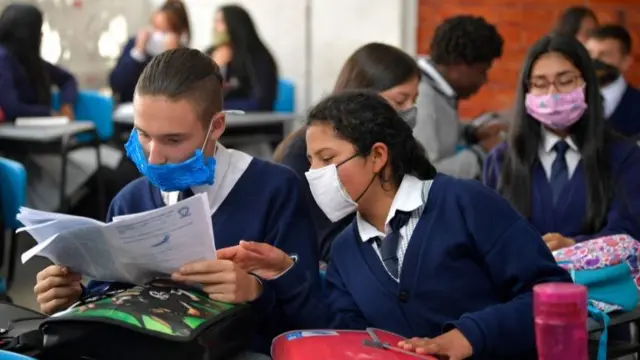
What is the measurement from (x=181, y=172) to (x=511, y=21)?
5315 millimetres

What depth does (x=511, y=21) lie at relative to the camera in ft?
23.7

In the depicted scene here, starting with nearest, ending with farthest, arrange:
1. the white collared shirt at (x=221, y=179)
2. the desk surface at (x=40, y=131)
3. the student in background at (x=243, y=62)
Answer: the white collared shirt at (x=221, y=179), the desk surface at (x=40, y=131), the student in background at (x=243, y=62)

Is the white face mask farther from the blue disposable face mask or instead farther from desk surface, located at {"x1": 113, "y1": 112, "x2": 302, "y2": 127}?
desk surface, located at {"x1": 113, "y1": 112, "x2": 302, "y2": 127}

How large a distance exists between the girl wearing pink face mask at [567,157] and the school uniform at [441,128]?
2.40 feet

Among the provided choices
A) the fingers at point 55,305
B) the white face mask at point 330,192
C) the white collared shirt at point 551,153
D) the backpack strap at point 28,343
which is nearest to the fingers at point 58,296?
the fingers at point 55,305

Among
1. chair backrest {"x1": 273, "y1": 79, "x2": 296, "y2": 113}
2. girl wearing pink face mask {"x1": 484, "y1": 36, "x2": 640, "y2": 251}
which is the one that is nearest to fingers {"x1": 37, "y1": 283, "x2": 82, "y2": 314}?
girl wearing pink face mask {"x1": 484, "y1": 36, "x2": 640, "y2": 251}

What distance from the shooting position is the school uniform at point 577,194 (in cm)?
311

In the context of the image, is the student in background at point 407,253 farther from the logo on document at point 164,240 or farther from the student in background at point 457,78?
the student in background at point 457,78

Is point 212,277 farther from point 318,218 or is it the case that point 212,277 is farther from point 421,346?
point 318,218

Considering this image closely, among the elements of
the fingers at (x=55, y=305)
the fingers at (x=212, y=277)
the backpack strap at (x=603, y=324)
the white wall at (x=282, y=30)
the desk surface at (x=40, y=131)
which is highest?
the fingers at (x=212, y=277)

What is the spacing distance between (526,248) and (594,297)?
517 millimetres

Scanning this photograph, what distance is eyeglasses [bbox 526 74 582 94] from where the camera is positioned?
3.23 meters

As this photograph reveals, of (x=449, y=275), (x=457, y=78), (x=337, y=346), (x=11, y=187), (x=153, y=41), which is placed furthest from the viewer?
(x=153, y=41)

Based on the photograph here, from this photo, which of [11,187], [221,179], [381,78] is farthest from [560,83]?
[11,187]
